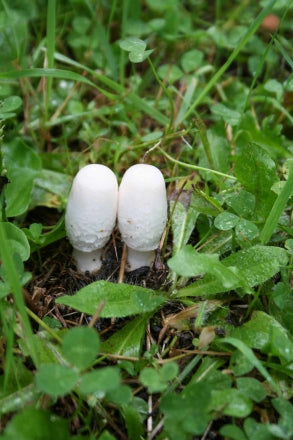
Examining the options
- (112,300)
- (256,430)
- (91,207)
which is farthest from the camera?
(91,207)

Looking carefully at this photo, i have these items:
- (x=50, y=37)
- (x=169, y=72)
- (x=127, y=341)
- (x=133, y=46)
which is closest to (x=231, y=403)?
(x=127, y=341)

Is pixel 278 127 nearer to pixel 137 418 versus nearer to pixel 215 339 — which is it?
pixel 215 339

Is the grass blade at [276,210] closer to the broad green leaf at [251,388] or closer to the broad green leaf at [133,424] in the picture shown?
the broad green leaf at [251,388]

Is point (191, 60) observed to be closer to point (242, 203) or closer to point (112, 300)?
point (242, 203)

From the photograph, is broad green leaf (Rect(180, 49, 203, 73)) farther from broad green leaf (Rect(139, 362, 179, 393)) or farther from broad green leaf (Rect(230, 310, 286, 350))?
broad green leaf (Rect(139, 362, 179, 393))

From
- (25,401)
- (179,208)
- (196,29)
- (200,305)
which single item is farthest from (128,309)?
(196,29)

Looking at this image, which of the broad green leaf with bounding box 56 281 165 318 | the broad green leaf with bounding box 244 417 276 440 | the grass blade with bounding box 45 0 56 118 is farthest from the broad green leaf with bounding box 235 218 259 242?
the grass blade with bounding box 45 0 56 118
